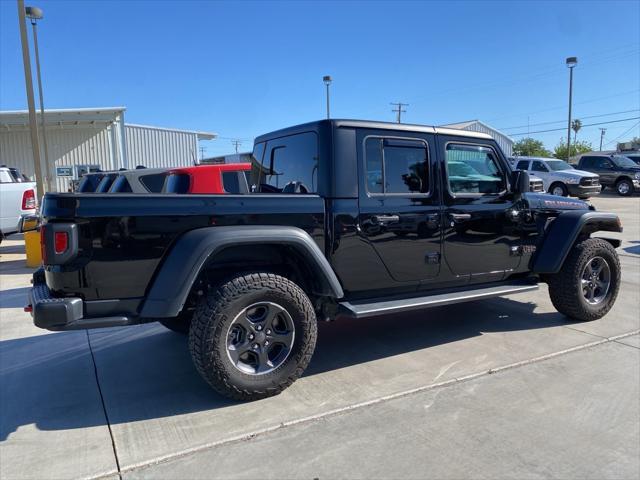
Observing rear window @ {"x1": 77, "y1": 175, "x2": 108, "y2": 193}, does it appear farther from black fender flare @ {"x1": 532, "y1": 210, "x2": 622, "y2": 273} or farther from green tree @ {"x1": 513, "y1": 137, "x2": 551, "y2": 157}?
green tree @ {"x1": 513, "y1": 137, "x2": 551, "y2": 157}

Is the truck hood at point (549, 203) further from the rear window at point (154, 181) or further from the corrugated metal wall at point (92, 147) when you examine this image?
the corrugated metal wall at point (92, 147)

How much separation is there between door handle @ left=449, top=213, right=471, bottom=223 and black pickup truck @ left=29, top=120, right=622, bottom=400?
1.7 inches

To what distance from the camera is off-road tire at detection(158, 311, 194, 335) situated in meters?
4.22

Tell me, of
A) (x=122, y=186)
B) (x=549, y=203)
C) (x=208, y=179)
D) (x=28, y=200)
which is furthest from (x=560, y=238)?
(x=28, y=200)

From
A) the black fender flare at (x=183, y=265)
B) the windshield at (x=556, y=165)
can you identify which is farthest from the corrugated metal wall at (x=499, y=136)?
the black fender flare at (x=183, y=265)

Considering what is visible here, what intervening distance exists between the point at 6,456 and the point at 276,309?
1.73 metres

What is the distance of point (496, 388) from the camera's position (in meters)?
3.45

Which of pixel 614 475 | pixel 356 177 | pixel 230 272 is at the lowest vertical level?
pixel 614 475

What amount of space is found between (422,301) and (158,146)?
24368mm

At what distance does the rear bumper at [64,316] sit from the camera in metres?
2.77

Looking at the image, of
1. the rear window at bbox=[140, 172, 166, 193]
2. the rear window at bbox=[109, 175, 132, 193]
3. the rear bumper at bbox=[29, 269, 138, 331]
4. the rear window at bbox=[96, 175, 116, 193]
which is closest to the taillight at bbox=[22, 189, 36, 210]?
the rear window at bbox=[96, 175, 116, 193]

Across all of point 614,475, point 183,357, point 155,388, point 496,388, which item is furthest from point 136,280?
point 614,475

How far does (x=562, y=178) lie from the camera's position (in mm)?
19812

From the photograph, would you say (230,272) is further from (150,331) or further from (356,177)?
(150,331)
